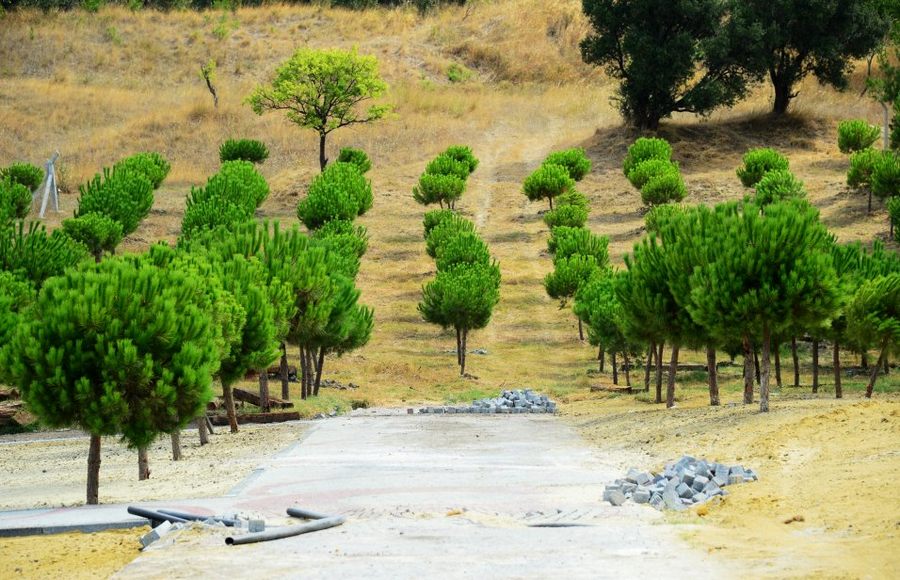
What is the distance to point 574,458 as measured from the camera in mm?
24188

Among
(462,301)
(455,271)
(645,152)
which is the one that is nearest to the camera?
(462,301)

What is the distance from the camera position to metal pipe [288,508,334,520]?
16297 millimetres

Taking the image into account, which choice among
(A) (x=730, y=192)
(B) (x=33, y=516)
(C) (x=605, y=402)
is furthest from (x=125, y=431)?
(A) (x=730, y=192)

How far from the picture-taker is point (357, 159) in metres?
73.6

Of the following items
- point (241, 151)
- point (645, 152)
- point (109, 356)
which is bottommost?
point (109, 356)

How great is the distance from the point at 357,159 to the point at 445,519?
58.5m

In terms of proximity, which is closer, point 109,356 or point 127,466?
point 109,356

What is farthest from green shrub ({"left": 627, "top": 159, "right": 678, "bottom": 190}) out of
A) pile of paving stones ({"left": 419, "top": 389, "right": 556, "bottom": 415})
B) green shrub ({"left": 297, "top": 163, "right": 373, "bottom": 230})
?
pile of paving stones ({"left": 419, "top": 389, "right": 556, "bottom": 415})

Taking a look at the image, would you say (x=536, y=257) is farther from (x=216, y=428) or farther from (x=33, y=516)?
(x=33, y=516)

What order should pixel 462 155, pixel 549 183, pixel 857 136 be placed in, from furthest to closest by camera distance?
pixel 462 155
pixel 857 136
pixel 549 183

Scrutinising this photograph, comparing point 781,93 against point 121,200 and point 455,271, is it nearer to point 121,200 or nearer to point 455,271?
point 455,271

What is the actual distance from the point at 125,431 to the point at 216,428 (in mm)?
12985

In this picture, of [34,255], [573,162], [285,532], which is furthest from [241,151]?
[285,532]

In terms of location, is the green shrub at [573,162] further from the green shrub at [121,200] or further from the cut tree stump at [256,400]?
the cut tree stump at [256,400]
